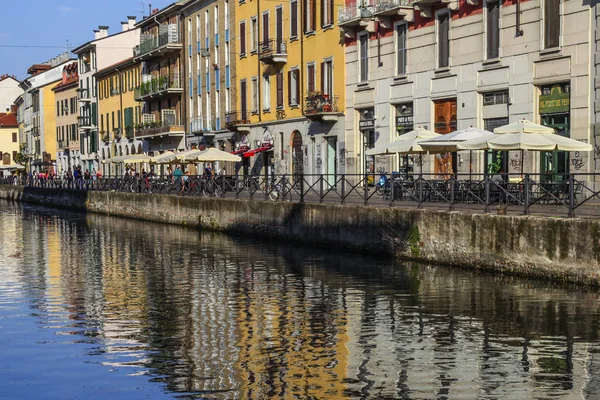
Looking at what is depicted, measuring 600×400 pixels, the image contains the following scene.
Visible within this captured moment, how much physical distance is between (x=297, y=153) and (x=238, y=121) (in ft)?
23.4

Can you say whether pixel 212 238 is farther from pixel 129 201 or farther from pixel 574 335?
pixel 574 335

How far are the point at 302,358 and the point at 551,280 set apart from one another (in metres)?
7.55

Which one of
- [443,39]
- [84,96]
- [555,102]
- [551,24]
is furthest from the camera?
[84,96]

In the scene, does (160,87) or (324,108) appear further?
(160,87)

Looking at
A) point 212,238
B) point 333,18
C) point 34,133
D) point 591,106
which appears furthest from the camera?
point 34,133

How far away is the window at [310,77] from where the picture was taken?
150ft

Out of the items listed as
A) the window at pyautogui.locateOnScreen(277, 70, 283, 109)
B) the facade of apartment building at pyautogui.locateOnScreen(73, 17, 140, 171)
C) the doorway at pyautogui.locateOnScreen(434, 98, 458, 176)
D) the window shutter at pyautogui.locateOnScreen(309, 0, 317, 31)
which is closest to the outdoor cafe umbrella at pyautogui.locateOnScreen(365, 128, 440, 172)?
the doorway at pyautogui.locateOnScreen(434, 98, 458, 176)

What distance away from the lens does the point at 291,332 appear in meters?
14.0

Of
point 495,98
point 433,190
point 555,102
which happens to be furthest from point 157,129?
point 433,190

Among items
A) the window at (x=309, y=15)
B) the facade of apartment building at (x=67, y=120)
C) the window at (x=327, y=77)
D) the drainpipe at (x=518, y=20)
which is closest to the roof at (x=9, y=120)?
the facade of apartment building at (x=67, y=120)

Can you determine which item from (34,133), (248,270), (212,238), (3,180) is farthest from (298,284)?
(34,133)

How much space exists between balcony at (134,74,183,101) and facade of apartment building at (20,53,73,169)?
3492 centimetres

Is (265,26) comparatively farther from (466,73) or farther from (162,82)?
(466,73)

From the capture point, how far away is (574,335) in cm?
1360
